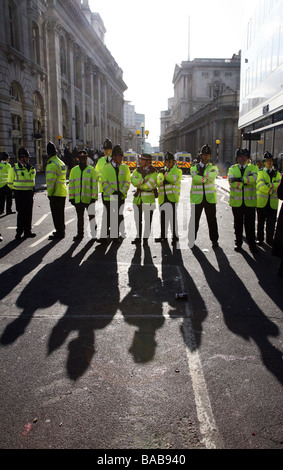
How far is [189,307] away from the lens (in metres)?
4.87

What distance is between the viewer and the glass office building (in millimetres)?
20781

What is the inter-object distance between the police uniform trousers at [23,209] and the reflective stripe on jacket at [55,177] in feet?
2.09

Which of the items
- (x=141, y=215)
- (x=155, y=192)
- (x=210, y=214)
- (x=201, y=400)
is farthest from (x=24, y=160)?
(x=201, y=400)

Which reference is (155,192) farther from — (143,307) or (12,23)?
(12,23)

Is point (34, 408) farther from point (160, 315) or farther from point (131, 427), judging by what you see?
point (160, 315)

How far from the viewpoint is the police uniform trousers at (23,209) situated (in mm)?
8922

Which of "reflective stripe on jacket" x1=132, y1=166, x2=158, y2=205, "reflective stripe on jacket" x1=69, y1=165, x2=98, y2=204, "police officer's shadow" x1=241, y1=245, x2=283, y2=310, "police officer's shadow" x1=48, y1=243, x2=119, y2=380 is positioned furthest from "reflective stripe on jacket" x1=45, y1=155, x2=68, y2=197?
"police officer's shadow" x1=241, y1=245, x2=283, y2=310

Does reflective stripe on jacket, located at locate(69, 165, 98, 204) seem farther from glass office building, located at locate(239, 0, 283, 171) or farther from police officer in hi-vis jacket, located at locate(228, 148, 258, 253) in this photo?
glass office building, located at locate(239, 0, 283, 171)

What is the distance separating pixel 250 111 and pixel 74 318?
2778 cm

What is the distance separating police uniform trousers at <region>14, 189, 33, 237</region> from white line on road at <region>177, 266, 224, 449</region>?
19.4 feet

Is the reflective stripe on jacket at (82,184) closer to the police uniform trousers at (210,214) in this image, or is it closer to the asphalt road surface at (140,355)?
the asphalt road surface at (140,355)

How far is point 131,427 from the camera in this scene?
2625mm

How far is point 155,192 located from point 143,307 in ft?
13.7

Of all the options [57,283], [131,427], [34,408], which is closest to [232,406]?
[131,427]
